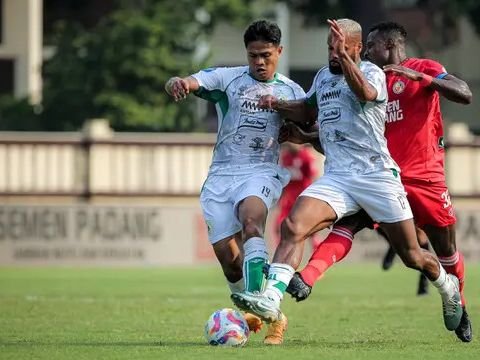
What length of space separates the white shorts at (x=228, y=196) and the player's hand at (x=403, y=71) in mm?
1358

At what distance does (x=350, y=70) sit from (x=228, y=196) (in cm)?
177

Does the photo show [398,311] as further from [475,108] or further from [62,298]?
[475,108]

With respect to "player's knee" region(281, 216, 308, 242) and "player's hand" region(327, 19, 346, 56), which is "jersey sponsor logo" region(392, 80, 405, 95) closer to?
"player's hand" region(327, 19, 346, 56)

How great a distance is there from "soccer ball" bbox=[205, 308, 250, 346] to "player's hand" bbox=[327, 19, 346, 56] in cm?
204

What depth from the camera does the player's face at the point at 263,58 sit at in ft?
40.2

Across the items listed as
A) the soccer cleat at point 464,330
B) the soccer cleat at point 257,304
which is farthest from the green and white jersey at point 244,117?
the soccer cleat at point 464,330

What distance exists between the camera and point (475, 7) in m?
36.2

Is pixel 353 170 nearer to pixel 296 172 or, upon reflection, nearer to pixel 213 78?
pixel 213 78

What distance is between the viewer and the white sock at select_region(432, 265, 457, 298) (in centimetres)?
1199

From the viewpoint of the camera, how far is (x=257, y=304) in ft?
35.8

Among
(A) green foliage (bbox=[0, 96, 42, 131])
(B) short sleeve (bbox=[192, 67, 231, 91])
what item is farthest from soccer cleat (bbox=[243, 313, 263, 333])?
(A) green foliage (bbox=[0, 96, 42, 131])

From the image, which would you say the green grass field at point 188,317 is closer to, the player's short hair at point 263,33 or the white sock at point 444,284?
the white sock at point 444,284

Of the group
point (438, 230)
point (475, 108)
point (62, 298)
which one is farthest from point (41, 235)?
point (475, 108)

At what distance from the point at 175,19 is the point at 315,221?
76.5ft
